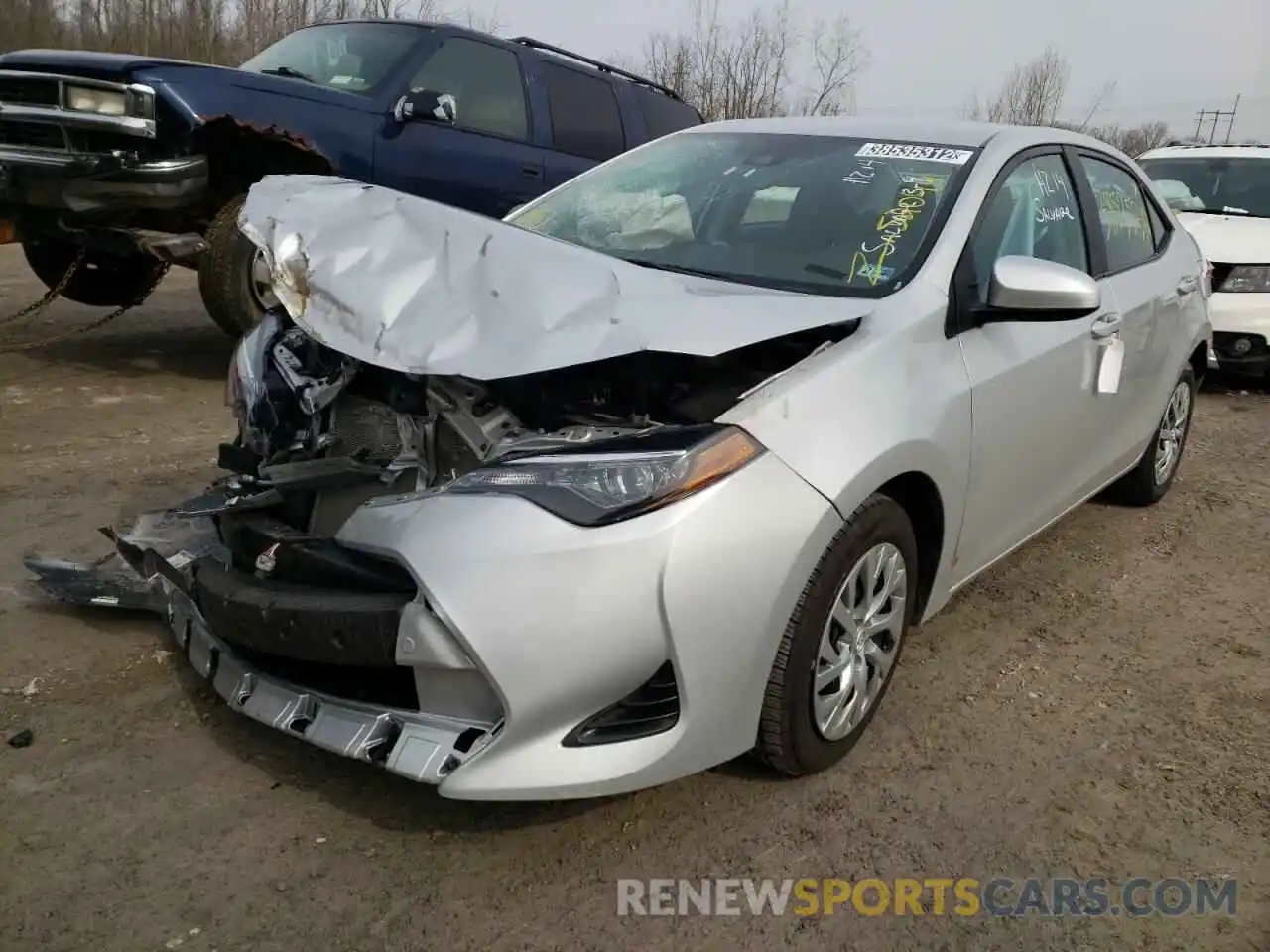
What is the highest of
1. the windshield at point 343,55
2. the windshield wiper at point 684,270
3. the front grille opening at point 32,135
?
the windshield at point 343,55

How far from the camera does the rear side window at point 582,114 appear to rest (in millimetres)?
7262

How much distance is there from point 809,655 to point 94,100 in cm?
510

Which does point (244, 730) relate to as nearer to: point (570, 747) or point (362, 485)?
point (362, 485)

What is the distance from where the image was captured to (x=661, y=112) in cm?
821

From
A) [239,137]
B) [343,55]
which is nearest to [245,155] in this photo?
[239,137]

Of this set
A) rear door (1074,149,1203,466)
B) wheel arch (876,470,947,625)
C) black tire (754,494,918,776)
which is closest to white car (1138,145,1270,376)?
rear door (1074,149,1203,466)

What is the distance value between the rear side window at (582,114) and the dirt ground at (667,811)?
4.52m

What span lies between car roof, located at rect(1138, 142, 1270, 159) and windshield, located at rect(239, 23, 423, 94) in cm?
641

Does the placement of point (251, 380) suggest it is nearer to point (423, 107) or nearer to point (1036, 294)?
point (1036, 294)

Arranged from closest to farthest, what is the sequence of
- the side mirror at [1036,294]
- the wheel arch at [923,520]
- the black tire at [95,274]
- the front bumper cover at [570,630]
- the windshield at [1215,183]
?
the front bumper cover at [570,630], the wheel arch at [923,520], the side mirror at [1036,294], the black tire at [95,274], the windshield at [1215,183]

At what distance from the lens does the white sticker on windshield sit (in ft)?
11.0

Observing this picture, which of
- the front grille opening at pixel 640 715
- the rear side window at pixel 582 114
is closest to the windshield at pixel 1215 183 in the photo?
the rear side window at pixel 582 114

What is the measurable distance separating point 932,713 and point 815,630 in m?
0.84

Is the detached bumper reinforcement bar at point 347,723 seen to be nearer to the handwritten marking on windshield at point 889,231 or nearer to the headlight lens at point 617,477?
the headlight lens at point 617,477
